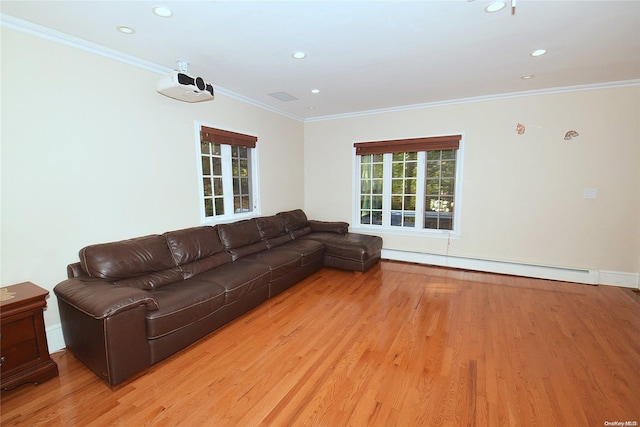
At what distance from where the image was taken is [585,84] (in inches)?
143

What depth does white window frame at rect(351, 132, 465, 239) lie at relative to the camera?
4.48 meters

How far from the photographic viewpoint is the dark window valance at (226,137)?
142 inches

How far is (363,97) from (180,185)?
2.81 m

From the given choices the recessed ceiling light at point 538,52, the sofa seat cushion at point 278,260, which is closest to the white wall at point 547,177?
the recessed ceiling light at point 538,52

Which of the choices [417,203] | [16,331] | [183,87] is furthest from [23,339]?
[417,203]

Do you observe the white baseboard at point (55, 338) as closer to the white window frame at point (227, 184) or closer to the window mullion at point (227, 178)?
the white window frame at point (227, 184)

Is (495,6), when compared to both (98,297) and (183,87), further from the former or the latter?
(98,297)

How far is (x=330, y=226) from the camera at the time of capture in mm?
5145

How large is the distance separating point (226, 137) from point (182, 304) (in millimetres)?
2403

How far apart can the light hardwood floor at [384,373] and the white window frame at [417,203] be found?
1586 mm

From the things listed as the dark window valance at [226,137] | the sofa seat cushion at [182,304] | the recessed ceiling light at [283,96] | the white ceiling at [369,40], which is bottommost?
the sofa seat cushion at [182,304]

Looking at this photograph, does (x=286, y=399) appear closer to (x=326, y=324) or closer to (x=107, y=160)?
(x=326, y=324)

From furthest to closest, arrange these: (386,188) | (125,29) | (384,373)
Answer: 1. (386,188)
2. (125,29)
3. (384,373)

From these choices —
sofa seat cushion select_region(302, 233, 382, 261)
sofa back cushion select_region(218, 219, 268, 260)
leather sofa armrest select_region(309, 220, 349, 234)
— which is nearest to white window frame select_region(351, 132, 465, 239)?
leather sofa armrest select_region(309, 220, 349, 234)
